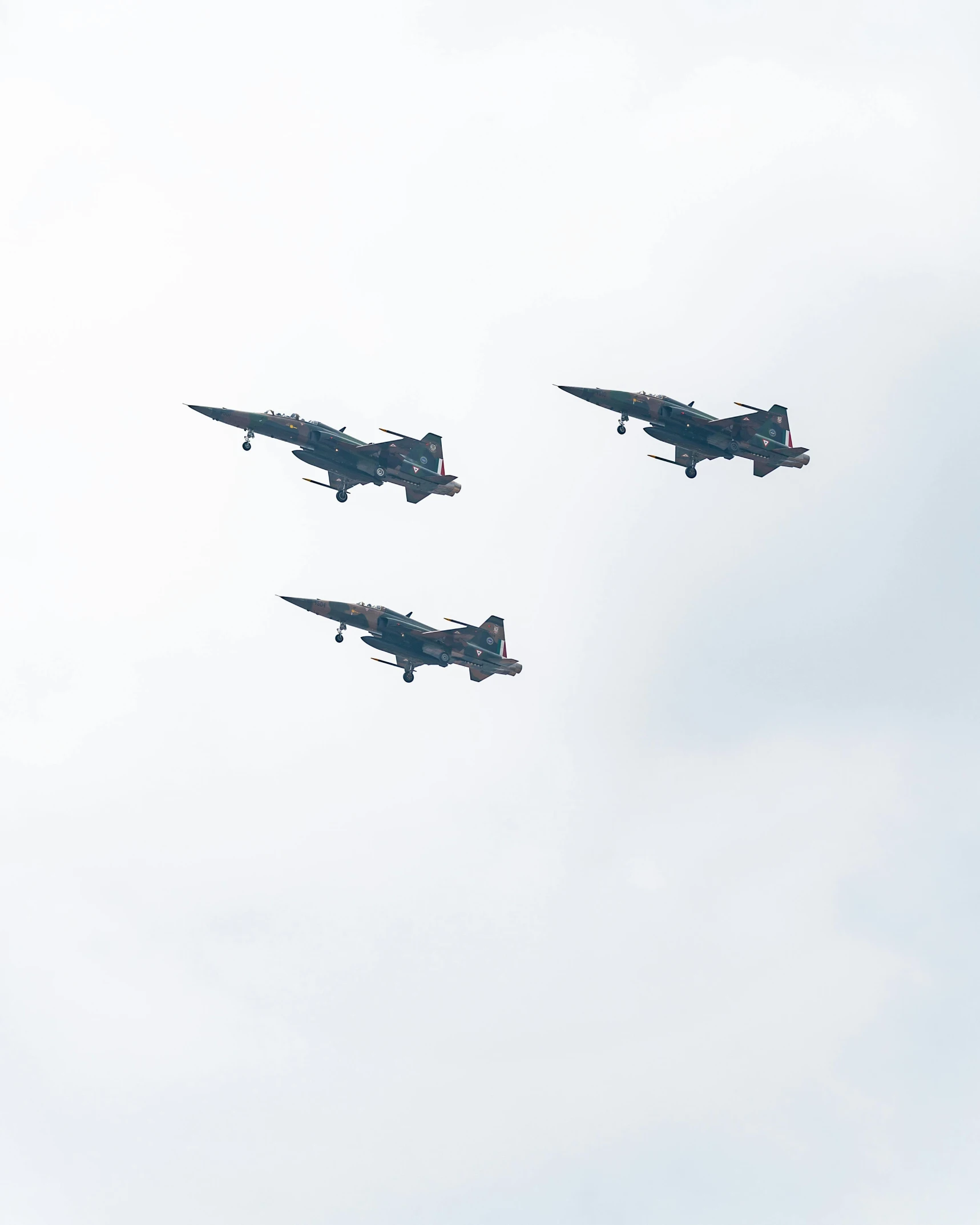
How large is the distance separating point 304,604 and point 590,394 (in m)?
29.5

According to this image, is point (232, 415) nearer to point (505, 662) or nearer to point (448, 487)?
point (448, 487)

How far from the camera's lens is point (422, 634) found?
175 meters

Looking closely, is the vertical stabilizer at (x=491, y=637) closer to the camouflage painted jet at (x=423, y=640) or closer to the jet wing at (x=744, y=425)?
the camouflage painted jet at (x=423, y=640)

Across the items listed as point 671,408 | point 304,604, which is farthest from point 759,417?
point 304,604

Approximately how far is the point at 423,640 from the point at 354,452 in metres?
16.4

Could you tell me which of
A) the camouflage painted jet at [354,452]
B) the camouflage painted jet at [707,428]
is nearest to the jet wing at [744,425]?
the camouflage painted jet at [707,428]

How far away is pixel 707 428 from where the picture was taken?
180 metres

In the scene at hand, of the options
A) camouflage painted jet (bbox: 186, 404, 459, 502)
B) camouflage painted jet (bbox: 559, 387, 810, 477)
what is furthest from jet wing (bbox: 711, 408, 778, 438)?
camouflage painted jet (bbox: 186, 404, 459, 502)

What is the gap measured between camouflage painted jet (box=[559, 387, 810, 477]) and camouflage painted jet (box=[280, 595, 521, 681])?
20.9 meters

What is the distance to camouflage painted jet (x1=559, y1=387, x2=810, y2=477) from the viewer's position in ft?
588

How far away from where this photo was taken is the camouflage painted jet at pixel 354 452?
176 meters

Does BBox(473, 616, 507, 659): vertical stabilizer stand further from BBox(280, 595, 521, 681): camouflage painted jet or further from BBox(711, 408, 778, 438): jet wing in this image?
BBox(711, 408, 778, 438): jet wing

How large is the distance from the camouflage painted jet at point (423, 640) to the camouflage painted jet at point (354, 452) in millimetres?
10746

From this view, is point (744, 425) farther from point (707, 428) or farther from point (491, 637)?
point (491, 637)
